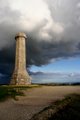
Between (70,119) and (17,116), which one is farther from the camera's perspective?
(17,116)

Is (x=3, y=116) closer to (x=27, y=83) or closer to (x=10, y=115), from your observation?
(x=10, y=115)

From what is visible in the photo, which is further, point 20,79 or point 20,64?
point 20,64

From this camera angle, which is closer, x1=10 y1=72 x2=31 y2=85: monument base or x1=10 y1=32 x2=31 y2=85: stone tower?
x1=10 y1=72 x2=31 y2=85: monument base

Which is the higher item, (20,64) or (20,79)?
(20,64)

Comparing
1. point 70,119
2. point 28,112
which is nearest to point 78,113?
point 70,119

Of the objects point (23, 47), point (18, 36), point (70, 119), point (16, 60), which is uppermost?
point (18, 36)

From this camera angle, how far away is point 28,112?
14977 mm

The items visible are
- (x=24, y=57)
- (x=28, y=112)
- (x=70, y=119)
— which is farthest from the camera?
(x=24, y=57)

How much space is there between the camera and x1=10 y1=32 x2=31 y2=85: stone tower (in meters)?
48.4

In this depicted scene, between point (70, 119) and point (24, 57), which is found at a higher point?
point (24, 57)

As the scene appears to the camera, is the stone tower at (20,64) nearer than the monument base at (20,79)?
No

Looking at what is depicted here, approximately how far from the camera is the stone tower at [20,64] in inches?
1907

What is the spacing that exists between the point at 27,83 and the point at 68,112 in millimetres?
35340

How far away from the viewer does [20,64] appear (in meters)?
50.6
